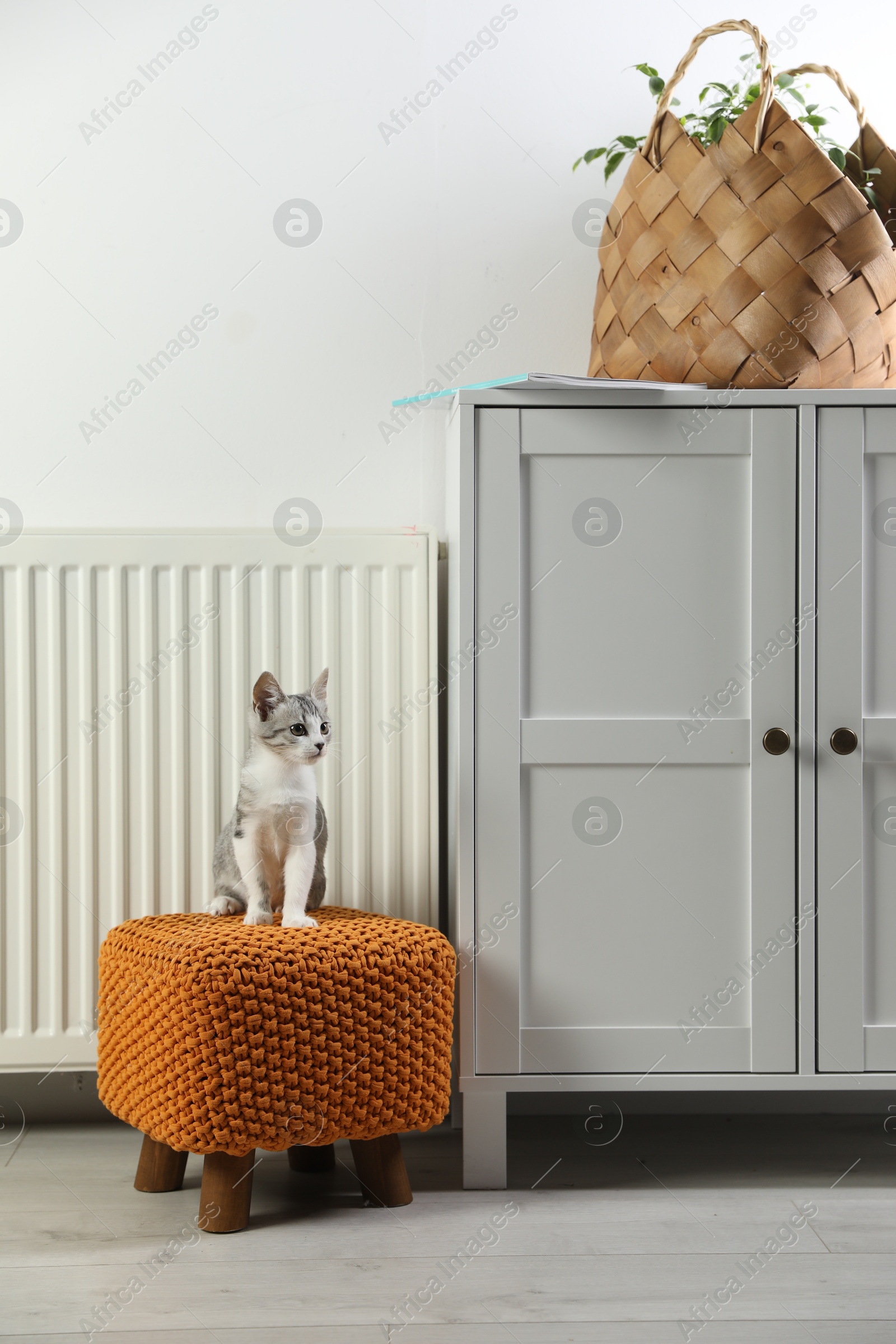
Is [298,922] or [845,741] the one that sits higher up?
[845,741]

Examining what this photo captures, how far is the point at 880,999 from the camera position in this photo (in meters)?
1.40

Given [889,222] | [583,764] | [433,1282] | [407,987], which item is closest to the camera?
[433,1282]

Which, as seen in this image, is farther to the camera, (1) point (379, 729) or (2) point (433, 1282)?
(1) point (379, 729)

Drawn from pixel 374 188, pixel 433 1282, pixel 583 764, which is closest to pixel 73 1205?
pixel 433 1282

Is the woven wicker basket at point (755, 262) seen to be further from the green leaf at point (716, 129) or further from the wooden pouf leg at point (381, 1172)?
the wooden pouf leg at point (381, 1172)

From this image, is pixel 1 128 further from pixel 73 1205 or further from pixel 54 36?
pixel 73 1205

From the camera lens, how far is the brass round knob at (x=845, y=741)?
54.4 inches

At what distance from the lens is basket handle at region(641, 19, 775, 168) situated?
1.34 m

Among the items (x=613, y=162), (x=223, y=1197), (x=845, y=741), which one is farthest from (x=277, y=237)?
(x=223, y=1197)

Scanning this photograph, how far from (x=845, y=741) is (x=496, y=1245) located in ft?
2.74

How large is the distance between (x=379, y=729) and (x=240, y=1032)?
0.55 m

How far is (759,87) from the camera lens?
1.49 meters

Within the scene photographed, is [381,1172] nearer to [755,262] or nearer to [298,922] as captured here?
[298,922]

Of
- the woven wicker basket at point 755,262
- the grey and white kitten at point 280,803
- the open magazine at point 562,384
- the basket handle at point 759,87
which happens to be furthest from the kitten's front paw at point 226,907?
the basket handle at point 759,87
